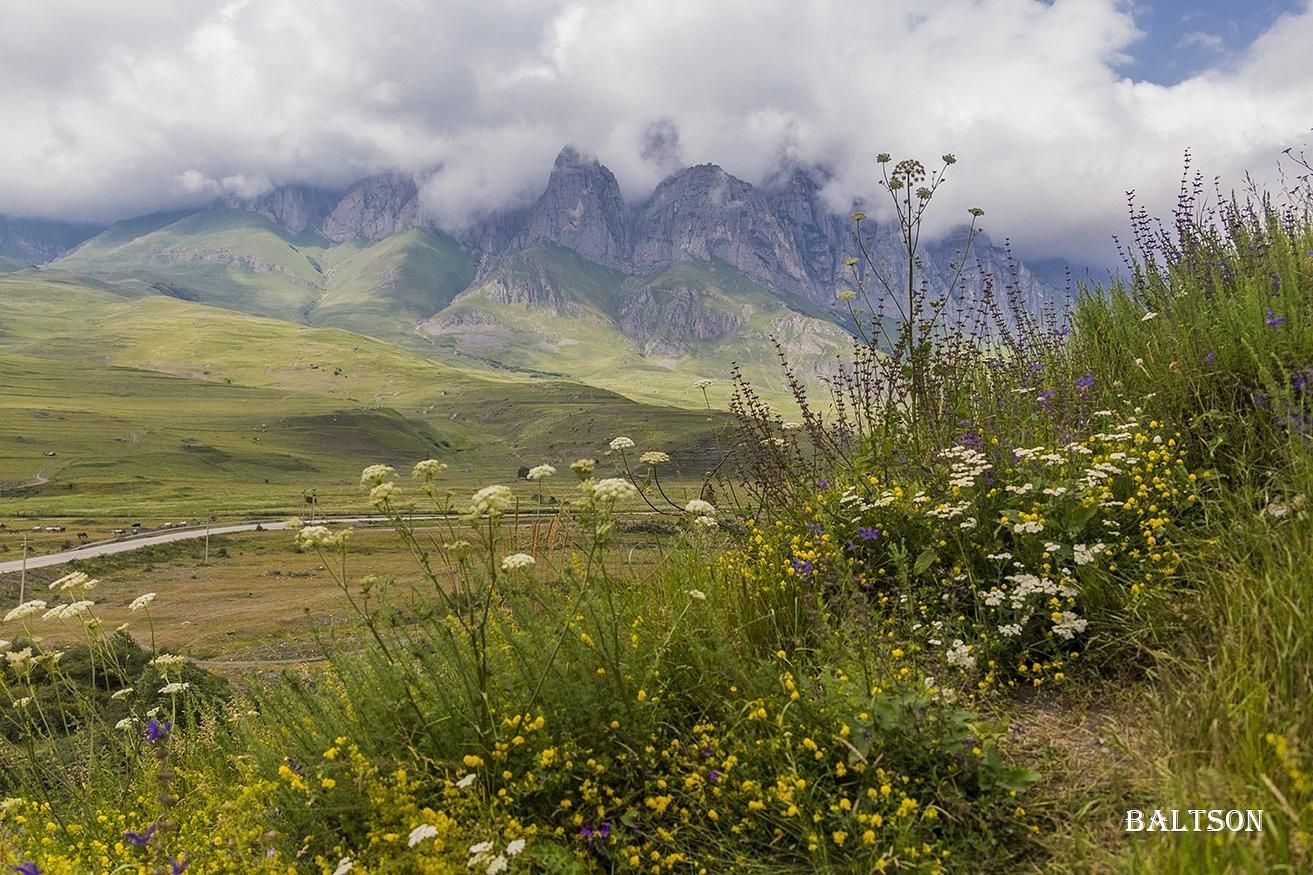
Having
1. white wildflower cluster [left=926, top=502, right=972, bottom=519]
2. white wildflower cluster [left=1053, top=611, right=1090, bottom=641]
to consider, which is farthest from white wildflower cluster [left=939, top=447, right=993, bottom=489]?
white wildflower cluster [left=1053, top=611, right=1090, bottom=641]

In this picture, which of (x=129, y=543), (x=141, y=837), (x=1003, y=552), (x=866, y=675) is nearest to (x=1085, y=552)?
(x=1003, y=552)

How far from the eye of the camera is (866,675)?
3811 mm

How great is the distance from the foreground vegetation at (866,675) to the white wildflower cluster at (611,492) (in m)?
0.02

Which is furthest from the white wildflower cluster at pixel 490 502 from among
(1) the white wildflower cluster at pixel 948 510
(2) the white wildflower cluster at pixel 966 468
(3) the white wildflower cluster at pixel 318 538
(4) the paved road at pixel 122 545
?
(4) the paved road at pixel 122 545

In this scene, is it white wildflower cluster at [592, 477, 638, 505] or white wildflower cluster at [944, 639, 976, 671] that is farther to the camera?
white wildflower cluster at [592, 477, 638, 505]

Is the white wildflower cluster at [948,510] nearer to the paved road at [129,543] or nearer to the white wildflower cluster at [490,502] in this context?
the white wildflower cluster at [490,502]

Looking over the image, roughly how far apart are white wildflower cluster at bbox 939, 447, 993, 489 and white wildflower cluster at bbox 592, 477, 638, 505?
2.51 m

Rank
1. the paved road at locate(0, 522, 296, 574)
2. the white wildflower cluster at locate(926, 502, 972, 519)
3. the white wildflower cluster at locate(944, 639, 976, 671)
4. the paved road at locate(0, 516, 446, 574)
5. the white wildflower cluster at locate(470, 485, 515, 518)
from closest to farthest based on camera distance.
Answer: the white wildflower cluster at locate(944, 639, 976, 671) → the white wildflower cluster at locate(470, 485, 515, 518) → the white wildflower cluster at locate(926, 502, 972, 519) → the paved road at locate(0, 522, 296, 574) → the paved road at locate(0, 516, 446, 574)

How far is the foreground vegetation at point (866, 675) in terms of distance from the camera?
3.28 m

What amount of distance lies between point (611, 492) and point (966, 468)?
9.66 feet

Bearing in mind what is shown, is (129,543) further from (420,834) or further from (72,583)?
(420,834)

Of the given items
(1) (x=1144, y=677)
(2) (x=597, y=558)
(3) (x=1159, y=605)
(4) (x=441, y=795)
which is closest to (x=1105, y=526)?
(3) (x=1159, y=605)

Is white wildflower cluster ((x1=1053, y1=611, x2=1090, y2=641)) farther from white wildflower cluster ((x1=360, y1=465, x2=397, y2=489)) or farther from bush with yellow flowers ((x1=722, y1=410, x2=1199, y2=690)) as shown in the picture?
white wildflower cluster ((x1=360, y1=465, x2=397, y2=489))

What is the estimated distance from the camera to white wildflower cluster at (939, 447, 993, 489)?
16.9 feet
